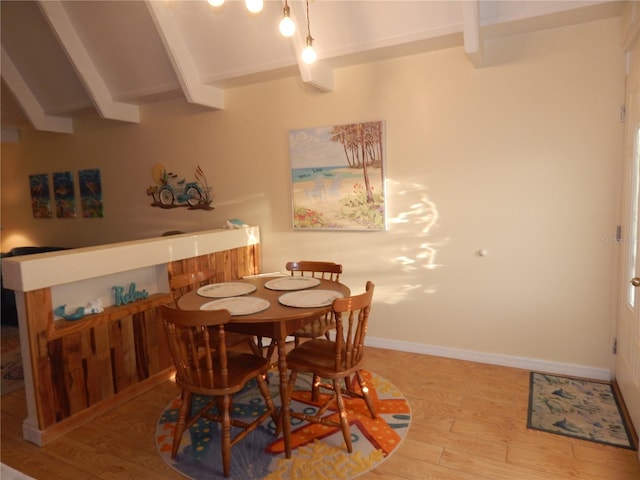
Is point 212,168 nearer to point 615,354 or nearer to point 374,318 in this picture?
point 374,318

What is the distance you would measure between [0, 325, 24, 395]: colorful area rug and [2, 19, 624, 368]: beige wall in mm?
2194

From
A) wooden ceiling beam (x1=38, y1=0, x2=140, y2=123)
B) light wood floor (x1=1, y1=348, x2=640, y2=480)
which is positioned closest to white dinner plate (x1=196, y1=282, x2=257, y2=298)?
light wood floor (x1=1, y1=348, x2=640, y2=480)

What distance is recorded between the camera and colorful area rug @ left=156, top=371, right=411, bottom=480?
80.5 inches

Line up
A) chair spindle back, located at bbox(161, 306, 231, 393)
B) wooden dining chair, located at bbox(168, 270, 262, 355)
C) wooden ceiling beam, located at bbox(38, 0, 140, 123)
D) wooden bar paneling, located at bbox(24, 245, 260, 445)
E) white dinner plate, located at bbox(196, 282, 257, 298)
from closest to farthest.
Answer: chair spindle back, located at bbox(161, 306, 231, 393) → wooden bar paneling, located at bbox(24, 245, 260, 445) → white dinner plate, located at bbox(196, 282, 257, 298) → wooden dining chair, located at bbox(168, 270, 262, 355) → wooden ceiling beam, located at bbox(38, 0, 140, 123)

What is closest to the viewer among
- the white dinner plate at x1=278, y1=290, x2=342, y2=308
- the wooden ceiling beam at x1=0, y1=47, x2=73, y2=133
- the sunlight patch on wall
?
the white dinner plate at x1=278, y1=290, x2=342, y2=308

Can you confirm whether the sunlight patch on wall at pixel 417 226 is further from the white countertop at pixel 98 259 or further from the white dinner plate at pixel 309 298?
the white countertop at pixel 98 259

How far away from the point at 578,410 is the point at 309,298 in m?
1.76

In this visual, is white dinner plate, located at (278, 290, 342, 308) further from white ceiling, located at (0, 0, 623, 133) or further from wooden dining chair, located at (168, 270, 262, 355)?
white ceiling, located at (0, 0, 623, 133)

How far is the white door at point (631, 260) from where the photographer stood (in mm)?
2238

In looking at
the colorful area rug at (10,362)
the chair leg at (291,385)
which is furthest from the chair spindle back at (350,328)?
the colorful area rug at (10,362)

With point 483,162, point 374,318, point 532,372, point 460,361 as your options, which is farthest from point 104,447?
point 483,162

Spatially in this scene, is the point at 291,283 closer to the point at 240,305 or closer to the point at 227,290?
the point at 227,290

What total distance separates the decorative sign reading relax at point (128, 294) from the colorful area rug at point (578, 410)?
8.60 feet

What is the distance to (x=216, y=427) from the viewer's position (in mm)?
2445
